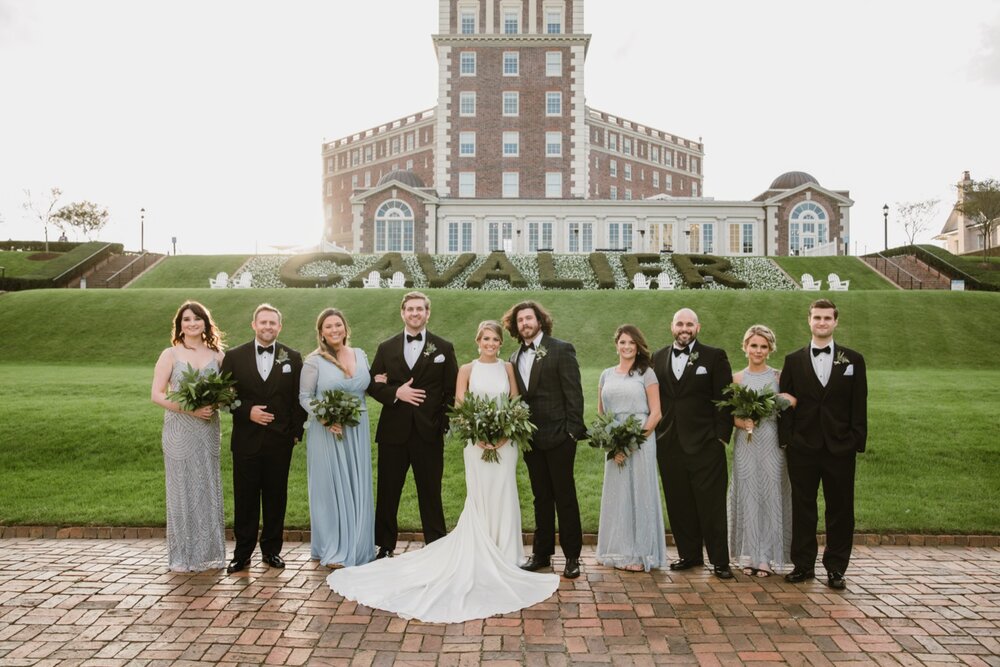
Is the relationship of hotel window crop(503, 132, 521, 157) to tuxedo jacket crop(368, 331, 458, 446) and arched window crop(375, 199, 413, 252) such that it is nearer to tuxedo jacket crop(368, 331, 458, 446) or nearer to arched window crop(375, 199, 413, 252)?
arched window crop(375, 199, 413, 252)

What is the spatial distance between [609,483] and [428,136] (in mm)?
75949

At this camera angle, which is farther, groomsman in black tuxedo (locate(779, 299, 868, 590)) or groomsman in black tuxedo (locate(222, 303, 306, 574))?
groomsman in black tuxedo (locate(222, 303, 306, 574))

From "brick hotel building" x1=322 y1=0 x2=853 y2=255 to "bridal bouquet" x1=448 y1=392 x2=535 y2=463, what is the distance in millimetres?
39570

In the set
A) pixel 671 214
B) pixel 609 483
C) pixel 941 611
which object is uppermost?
pixel 671 214

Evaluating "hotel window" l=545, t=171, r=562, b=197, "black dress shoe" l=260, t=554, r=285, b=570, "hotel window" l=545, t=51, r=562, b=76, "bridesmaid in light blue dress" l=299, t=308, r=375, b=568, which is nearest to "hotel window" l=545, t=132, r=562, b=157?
"hotel window" l=545, t=171, r=562, b=197

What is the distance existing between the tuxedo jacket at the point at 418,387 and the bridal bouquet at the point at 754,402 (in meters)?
2.74

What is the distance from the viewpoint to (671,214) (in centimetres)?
4653

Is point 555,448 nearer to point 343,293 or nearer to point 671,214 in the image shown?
point 343,293

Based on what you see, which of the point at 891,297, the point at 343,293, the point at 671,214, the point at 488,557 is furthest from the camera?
the point at 671,214

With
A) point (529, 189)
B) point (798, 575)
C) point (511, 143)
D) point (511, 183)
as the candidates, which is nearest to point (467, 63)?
point (511, 143)

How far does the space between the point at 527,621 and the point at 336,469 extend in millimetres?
Result: 2570

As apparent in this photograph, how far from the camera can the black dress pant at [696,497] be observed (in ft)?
22.3

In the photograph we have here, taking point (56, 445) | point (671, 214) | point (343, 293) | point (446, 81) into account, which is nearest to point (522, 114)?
point (446, 81)

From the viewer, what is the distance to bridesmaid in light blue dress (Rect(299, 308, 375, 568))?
277 inches
